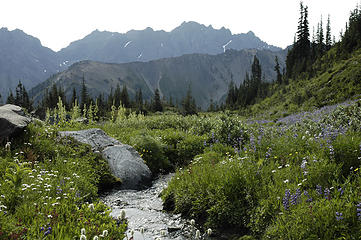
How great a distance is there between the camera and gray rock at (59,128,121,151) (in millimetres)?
9688

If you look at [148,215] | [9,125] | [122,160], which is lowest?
[148,215]

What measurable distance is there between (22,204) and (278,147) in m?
6.94

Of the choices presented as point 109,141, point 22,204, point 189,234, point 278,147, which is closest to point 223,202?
point 189,234

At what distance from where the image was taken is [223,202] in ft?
17.3

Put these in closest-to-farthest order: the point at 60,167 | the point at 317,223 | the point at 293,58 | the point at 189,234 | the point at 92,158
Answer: the point at 317,223
the point at 189,234
the point at 60,167
the point at 92,158
the point at 293,58

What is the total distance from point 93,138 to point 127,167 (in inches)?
97.0

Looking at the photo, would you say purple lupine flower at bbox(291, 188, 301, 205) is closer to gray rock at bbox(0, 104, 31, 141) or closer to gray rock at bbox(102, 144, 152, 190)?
gray rock at bbox(102, 144, 152, 190)

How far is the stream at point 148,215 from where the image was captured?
5.07m

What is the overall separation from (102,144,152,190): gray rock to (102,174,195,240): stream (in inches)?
16.7

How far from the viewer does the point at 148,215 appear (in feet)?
19.8

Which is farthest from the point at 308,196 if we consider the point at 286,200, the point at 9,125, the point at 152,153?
the point at 9,125

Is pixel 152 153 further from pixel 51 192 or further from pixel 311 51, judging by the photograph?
pixel 311 51

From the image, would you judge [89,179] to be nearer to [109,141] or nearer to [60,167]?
[60,167]

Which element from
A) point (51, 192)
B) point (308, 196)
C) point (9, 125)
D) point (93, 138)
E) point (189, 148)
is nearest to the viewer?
point (308, 196)
